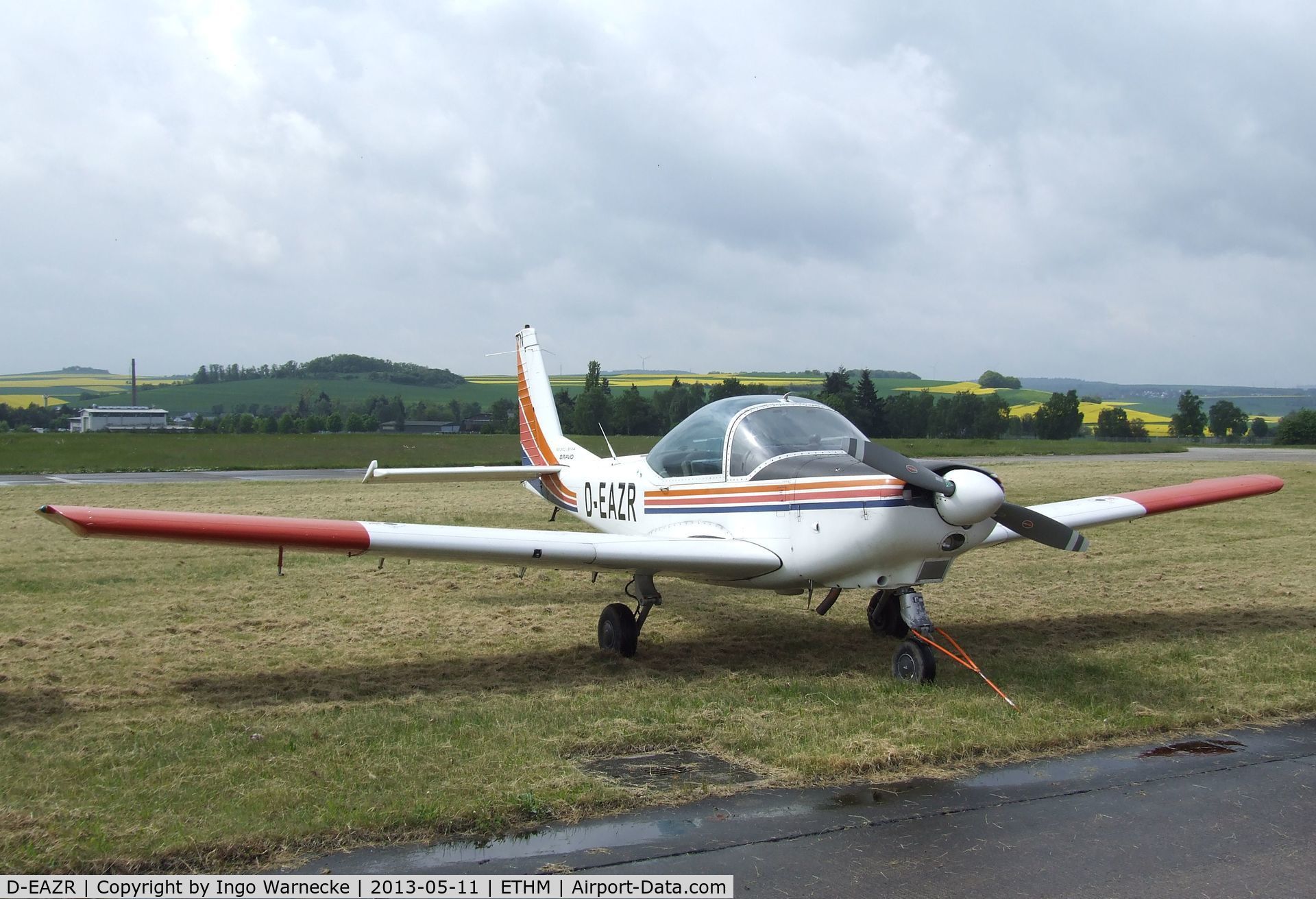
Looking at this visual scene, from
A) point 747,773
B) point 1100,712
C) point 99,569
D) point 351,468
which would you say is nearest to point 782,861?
point 747,773

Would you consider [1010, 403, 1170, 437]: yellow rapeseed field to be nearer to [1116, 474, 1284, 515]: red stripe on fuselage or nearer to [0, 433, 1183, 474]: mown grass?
[0, 433, 1183, 474]: mown grass

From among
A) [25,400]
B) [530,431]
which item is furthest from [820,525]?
[25,400]

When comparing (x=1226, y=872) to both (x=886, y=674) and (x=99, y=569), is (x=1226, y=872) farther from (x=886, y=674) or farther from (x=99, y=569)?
(x=99, y=569)

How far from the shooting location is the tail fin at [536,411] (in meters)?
12.3

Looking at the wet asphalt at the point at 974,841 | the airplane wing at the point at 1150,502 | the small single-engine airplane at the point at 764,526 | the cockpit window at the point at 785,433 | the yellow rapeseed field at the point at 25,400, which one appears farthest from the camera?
the yellow rapeseed field at the point at 25,400

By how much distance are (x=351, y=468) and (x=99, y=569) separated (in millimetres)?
22811

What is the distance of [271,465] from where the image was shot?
34.8m

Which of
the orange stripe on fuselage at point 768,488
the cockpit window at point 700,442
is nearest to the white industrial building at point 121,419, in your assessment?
the cockpit window at point 700,442

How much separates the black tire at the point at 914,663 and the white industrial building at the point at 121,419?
83043 mm

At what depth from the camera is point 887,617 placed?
8.95 metres

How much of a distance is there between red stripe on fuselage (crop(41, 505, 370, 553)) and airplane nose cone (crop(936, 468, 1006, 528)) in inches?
158

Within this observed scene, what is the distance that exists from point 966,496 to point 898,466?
0.49 meters

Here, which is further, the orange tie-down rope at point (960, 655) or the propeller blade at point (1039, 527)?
the propeller blade at point (1039, 527)

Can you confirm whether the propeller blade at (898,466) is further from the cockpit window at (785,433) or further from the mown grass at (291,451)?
the mown grass at (291,451)
